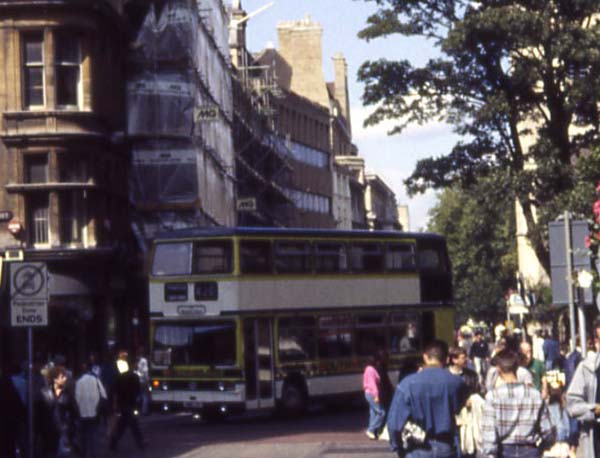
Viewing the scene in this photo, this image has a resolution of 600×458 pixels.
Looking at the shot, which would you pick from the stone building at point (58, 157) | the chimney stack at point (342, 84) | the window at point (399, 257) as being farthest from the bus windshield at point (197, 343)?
the chimney stack at point (342, 84)

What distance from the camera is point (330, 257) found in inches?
1555

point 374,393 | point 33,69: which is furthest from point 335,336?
point 33,69

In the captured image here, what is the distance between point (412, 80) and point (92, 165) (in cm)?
1286

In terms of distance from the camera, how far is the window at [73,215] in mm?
48656

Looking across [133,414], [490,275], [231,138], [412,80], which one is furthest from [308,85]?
[133,414]

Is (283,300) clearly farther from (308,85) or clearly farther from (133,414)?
(308,85)

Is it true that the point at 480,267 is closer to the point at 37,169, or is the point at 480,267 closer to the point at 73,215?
the point at 73,215

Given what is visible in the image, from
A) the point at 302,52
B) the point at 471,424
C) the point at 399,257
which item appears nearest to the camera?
the point at 471,424

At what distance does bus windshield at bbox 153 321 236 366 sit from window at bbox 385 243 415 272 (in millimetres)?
6016

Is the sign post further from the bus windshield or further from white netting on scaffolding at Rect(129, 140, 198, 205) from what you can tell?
white netting on scaffolding at Rect(129, 140, 198, 205)

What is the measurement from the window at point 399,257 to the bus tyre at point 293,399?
4277 mm

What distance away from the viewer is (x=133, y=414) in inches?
1221

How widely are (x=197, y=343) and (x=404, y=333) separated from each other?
7052mm

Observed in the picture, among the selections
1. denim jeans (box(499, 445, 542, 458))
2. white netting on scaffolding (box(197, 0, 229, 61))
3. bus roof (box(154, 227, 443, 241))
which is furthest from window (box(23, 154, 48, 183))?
denim jeans (box(499, 445, 542, 458))
